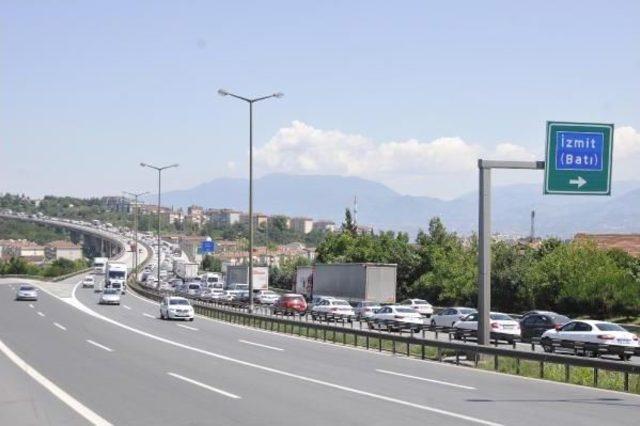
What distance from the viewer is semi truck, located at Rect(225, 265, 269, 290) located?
280 feet

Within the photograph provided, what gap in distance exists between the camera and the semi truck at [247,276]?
85.2 m

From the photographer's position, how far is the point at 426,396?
17922 millimetres

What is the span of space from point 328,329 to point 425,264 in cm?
4575

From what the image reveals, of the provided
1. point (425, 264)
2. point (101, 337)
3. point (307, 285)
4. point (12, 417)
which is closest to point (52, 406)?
point (12, 417)

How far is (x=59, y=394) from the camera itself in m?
17.7

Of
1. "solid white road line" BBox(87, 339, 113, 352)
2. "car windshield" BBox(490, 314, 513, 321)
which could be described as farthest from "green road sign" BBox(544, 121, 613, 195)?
"car windshield" BBox(490, 314, 513, 321)

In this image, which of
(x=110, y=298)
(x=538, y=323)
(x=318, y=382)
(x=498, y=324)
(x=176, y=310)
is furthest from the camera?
(x=110, y=298)

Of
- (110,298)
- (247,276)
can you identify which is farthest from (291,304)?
(247,276)

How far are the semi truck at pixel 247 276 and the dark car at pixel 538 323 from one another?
4404cm

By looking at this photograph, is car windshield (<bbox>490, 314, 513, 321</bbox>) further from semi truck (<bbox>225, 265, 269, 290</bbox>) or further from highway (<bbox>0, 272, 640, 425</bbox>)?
semi truck (<bbox>225, 265, 269, 290</bbox>)

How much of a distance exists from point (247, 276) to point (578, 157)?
65034 mm

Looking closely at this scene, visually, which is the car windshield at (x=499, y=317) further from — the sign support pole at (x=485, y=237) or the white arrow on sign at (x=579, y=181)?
the white arrow on sign at (x=579, y=181)

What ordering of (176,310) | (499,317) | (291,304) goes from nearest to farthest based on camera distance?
(499,317) < (176,310) < (291,304)

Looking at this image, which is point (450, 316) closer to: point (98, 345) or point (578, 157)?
point (98, 345)
